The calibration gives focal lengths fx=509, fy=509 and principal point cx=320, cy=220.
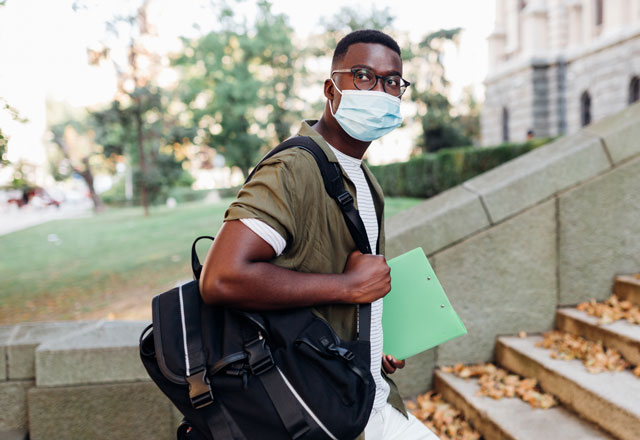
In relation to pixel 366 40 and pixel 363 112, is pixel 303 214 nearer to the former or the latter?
pixel 363 112

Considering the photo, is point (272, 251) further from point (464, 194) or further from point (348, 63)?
point (464, 194)

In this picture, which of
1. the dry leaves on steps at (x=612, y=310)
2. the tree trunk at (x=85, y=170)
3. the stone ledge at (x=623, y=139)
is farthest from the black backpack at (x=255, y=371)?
the tree trunk at (x=85, y=170)

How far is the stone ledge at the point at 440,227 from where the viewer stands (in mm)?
3822

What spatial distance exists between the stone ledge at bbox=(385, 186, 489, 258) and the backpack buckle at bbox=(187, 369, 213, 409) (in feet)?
8.67

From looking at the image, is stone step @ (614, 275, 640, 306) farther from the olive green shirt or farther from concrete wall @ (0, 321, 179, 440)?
concrete wall @ (0, 321, 179, 440)

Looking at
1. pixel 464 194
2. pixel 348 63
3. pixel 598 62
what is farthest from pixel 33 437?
pixel 598 62

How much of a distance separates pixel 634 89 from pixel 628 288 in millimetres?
20334

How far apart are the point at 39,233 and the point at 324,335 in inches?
879

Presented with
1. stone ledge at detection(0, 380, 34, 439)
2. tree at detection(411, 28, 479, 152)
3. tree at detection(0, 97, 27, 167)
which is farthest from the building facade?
stone ledge at detection(0, 380, 34, 439)

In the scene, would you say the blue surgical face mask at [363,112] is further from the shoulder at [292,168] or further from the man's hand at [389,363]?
the man's hand at [389,363]

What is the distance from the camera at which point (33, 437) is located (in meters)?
3.23

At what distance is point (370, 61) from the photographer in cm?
163

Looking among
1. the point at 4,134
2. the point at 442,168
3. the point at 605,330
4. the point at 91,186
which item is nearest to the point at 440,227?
the point at 605,330

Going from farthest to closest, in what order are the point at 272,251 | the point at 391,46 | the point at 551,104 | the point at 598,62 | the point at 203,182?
the point at 203,182
the point at 551,104
the point at 598,62
the point at 391,46
the point at 272,251
